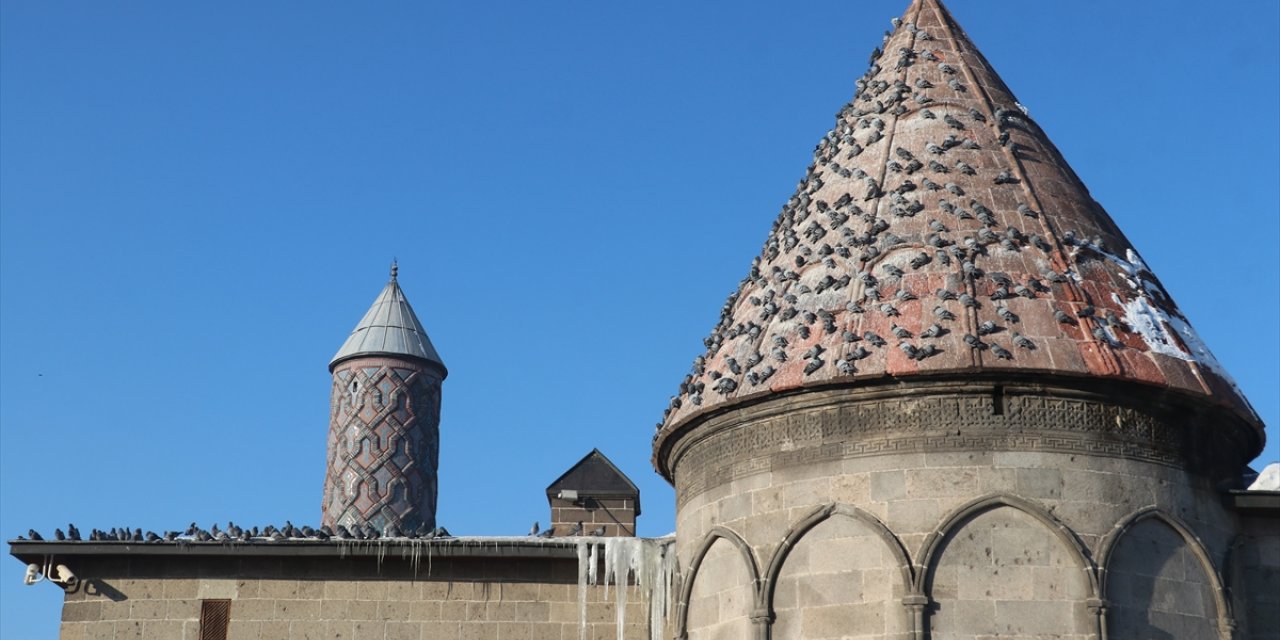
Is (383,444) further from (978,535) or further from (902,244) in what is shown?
(978,535)

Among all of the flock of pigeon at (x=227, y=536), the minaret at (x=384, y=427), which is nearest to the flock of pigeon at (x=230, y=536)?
the flock of pigeon at (x=227, y=536)

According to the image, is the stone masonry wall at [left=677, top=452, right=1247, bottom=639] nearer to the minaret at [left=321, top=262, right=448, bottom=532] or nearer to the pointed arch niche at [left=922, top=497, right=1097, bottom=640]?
the pointed arch niche at [left=922, top=497, right=1097, bottom=640]

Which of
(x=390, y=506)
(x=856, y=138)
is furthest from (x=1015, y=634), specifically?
(x=390, y=506)

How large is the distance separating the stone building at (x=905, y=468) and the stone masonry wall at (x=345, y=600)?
0.8 inches

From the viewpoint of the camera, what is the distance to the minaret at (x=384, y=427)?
28.0 meters

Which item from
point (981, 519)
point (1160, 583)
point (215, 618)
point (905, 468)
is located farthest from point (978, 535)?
point (215, 618)

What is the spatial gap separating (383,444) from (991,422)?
60.2 ft

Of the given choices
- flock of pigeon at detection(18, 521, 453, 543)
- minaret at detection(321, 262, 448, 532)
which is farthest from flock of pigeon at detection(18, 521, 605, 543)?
minaret at detection(321, 262, 448, 532)

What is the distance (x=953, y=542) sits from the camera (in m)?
11.4

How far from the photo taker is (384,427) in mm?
28797

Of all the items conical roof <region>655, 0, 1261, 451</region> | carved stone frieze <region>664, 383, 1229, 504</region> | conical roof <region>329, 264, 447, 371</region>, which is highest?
conical roof <region>329, 264, 447, 371</region>

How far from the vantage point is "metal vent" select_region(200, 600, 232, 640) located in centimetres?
1455

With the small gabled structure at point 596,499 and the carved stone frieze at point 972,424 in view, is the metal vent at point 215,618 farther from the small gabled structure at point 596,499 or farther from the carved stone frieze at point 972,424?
the carved stone frieze at point 972,424

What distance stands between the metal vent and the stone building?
18 mm
